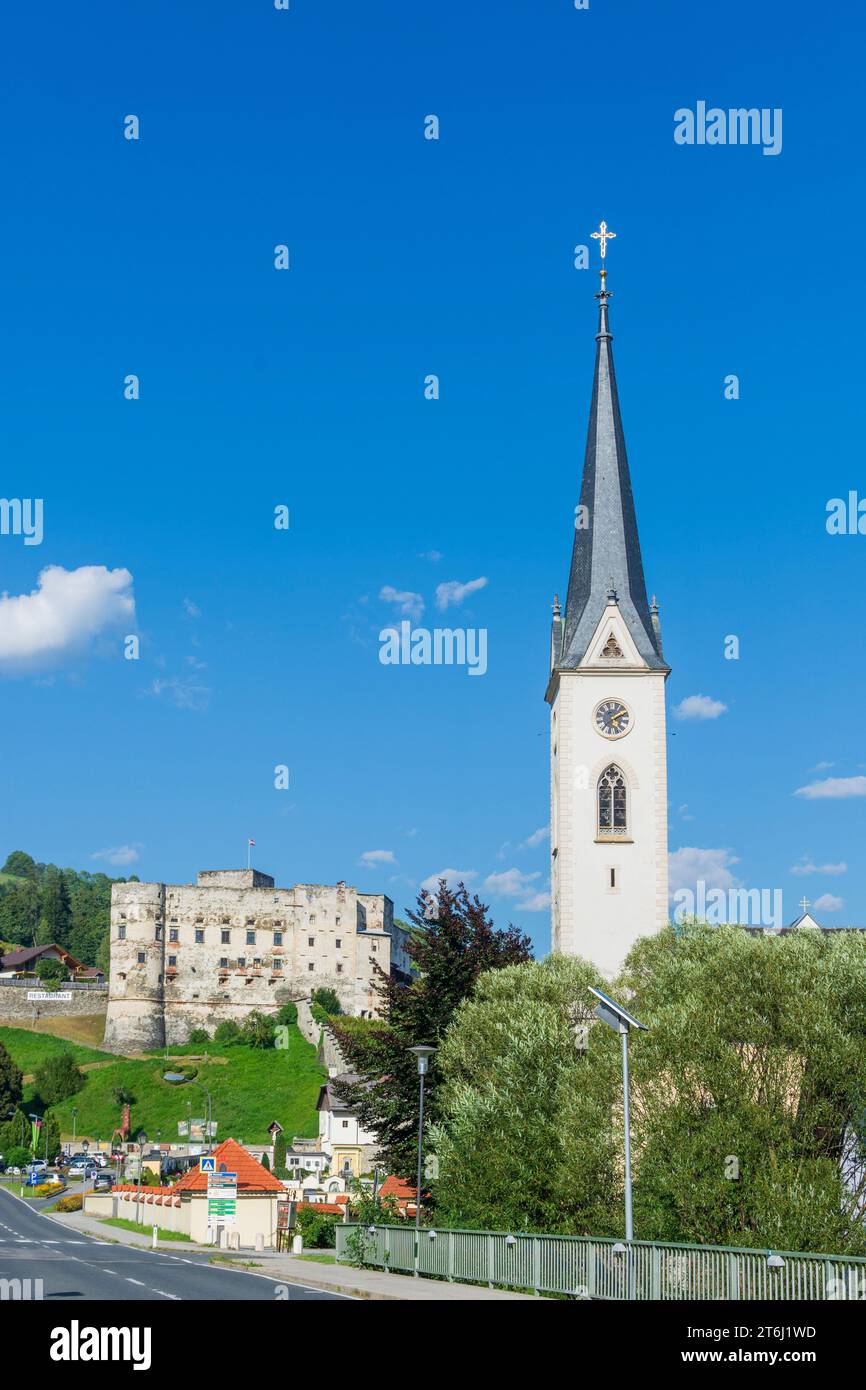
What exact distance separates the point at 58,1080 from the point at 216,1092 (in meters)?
13.1

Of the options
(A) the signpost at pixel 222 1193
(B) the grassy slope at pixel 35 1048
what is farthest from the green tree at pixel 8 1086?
(A) the signpost at pixel 222 1193

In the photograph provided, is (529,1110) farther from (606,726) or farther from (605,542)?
(605,542)

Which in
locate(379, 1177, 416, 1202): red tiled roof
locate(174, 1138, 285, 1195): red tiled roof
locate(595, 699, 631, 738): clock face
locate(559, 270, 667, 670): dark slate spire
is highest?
locate(559, 270, 667, 670): dark slate spire

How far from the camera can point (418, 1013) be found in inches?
2019

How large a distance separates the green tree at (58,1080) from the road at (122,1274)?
241ft

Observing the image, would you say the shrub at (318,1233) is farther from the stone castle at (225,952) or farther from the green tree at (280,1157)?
the stone castle at (225,952)

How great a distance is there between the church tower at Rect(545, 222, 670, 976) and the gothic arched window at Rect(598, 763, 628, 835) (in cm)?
4

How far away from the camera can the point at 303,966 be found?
14738cm

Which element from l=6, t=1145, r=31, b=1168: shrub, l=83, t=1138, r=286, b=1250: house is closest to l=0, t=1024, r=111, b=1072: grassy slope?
l=6, t=1145, r=31, b=1168: shrub

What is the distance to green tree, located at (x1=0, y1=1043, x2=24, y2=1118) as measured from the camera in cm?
11625

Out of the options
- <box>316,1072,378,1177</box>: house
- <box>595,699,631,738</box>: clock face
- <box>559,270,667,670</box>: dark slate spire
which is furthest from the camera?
<box>316,1072,378,1177</box>: house

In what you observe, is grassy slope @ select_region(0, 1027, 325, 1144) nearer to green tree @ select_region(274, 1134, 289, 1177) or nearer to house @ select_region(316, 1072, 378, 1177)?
house @ select_region(316, 1072, 378, 1177)
